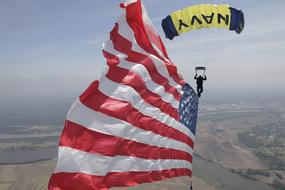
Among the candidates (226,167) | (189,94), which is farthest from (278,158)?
(189,94)

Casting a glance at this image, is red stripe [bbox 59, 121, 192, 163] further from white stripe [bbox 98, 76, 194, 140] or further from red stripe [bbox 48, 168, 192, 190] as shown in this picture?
white stripe [bbox 98, 76, 194, 140]

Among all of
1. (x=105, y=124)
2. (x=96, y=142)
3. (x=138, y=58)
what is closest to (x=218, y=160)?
(x=138, y=58)

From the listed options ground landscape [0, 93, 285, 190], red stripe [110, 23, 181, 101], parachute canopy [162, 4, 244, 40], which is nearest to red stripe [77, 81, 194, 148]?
red stripe [110, 23, 181, 101]

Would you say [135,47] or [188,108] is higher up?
[135,47]

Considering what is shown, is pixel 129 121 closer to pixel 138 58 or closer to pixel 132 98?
pixel 132 98

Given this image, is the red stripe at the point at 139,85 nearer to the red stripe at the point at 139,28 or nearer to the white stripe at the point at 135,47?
the white stripe at the point at 135,47

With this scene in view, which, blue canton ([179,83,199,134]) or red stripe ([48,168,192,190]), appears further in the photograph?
blue canton ([179,83,199,134])

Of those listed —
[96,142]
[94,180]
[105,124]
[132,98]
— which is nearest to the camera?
[94,180]
